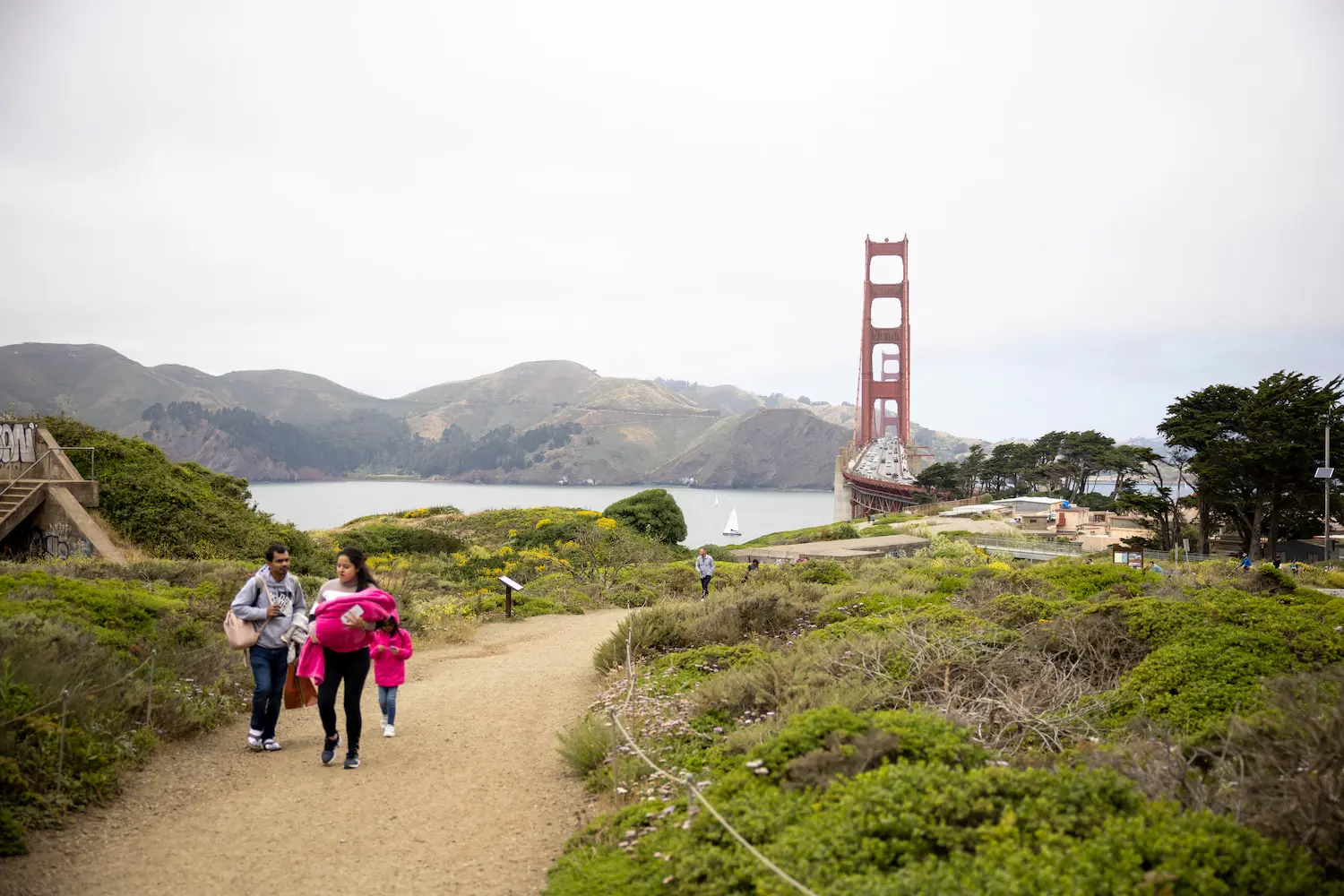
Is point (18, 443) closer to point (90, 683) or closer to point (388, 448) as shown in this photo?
point (90, 683)

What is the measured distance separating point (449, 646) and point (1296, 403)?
32.1 meters

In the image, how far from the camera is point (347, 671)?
19.1ft

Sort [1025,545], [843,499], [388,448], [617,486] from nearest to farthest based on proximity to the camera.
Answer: [1025,545], [843,499], [617,486], [388,448]

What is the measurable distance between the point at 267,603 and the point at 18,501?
1168 cm

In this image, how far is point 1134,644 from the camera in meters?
6.46

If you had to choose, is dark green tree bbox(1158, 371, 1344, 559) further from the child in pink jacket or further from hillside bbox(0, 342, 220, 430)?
hillside bbox(0, 342, 220, 430)

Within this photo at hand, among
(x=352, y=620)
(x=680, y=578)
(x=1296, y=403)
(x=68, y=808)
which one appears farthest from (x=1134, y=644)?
(x=1296, y=403)

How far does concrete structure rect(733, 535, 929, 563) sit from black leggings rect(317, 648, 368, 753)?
46.5 ft

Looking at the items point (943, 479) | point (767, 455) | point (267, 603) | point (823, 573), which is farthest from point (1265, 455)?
point (767, 455)

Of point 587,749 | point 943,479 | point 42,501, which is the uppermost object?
point 943,479

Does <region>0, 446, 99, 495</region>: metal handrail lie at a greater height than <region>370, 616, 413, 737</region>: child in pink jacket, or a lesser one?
greater

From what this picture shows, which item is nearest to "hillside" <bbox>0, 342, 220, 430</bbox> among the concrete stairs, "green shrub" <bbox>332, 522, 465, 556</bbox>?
"green shrub" <bbox>332, 522, 465, 556</bbox>

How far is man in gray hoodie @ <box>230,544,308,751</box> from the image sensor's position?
5.94 meters

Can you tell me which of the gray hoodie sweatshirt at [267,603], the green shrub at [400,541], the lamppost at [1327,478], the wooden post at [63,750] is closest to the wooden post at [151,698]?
the gray hoodie sweatshirt at [267,603]
